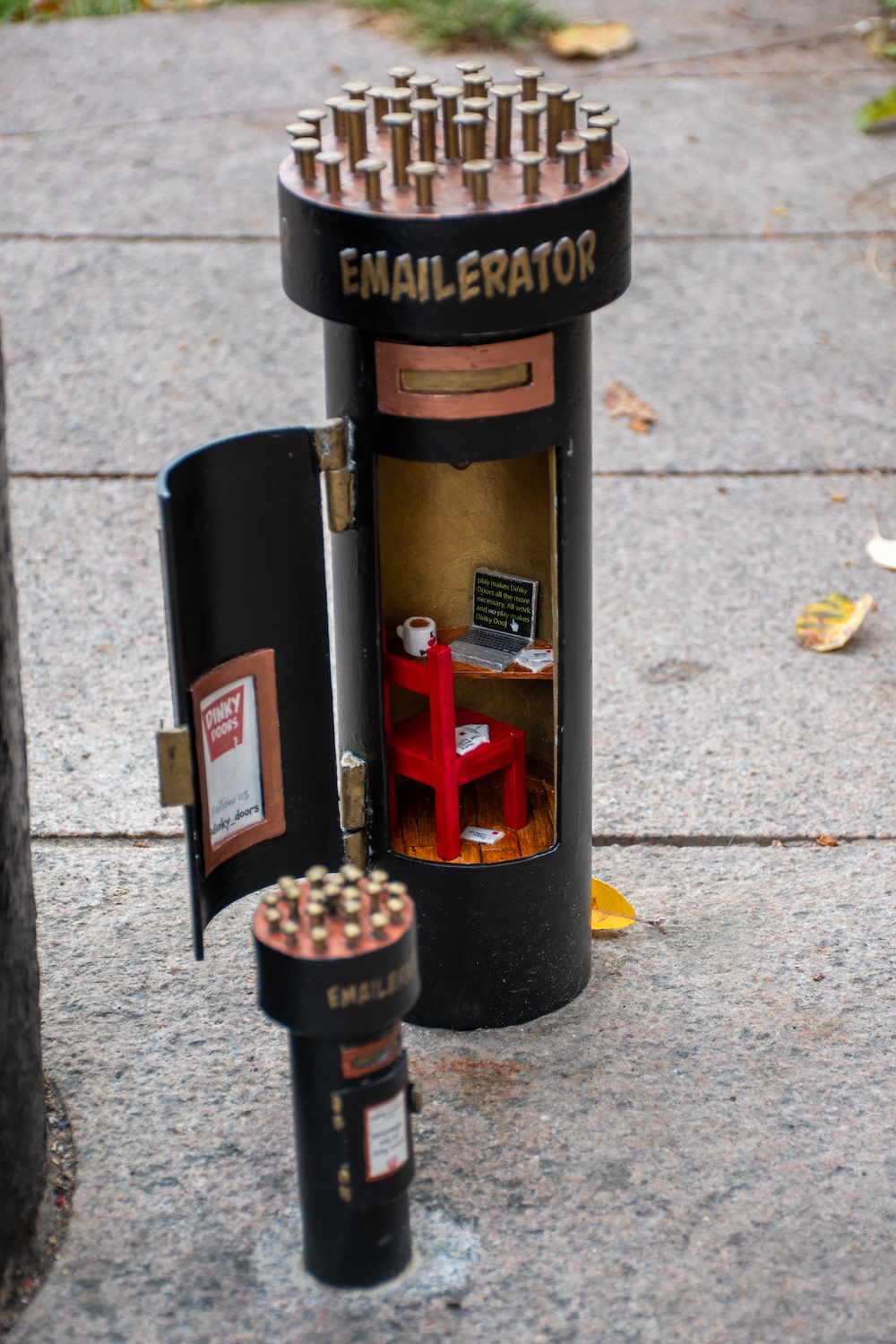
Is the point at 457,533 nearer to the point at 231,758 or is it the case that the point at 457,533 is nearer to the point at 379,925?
the point at 231,758

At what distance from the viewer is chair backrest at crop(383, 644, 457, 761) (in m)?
3.25

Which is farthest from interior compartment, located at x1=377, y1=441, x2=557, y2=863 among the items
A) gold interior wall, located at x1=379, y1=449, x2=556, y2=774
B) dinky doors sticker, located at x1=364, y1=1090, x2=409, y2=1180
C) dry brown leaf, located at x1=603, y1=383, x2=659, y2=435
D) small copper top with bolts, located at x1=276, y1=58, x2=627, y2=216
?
dry brown leaf, located at x1=603, y1=383, x2=659, y2=435

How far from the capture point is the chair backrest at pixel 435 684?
3.25 m

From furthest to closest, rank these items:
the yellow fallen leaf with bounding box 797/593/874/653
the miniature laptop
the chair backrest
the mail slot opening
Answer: the yellow fallen leaf with bounding box 797/593/874/653, the miniature laptop, the chair backrest, the mail slot opening

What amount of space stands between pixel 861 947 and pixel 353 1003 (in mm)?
1530

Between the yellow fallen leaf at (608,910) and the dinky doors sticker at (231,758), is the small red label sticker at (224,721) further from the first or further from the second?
the yellow fallen leaf at (608,910)

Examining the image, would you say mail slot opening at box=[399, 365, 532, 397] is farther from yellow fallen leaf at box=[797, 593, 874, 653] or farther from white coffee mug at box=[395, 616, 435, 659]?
yellow fallen leaf at box=[797, 593, 874, 653]

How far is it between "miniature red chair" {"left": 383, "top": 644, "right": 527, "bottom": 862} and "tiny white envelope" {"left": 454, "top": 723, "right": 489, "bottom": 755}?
0.01m

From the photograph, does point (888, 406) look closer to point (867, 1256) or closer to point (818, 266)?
point (818, 266)

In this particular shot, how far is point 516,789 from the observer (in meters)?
3.52

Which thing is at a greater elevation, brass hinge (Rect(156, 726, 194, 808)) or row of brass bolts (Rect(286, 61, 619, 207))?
row of brass bolts (Rect(286, 61, 619, 207))

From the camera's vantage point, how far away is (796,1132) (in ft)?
10.4

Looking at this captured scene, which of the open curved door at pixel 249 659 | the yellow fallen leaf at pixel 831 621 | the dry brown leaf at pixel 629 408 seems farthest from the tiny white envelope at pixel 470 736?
the dry brown leaf at pixel 629 408

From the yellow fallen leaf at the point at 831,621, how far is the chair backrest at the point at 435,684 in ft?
6.00
